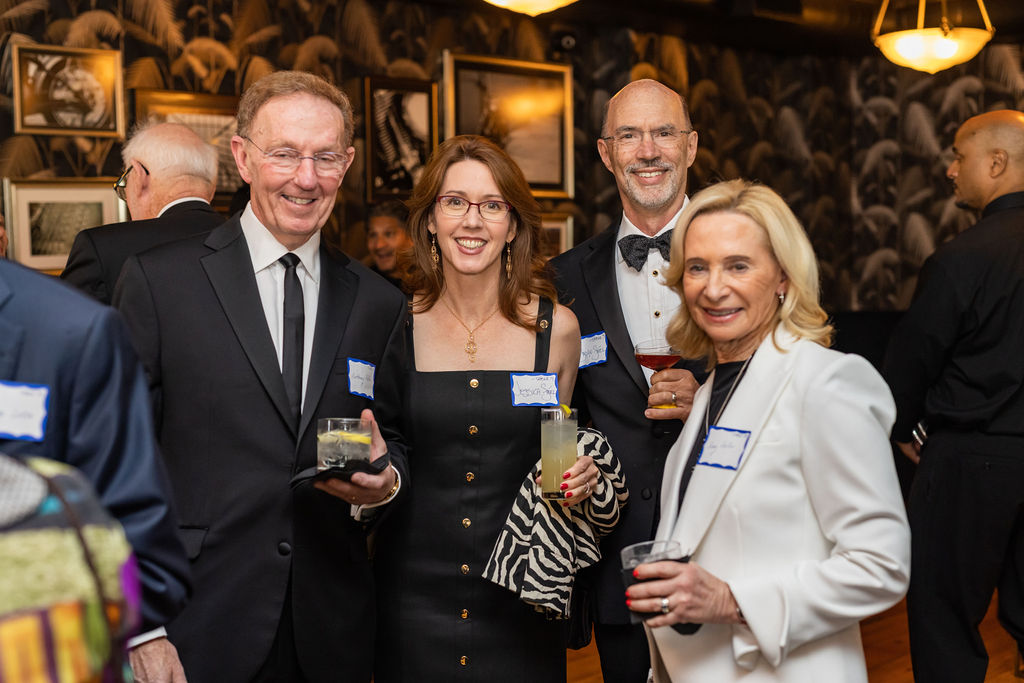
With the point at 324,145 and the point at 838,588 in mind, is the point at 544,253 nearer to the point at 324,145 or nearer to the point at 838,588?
the point at 324,145

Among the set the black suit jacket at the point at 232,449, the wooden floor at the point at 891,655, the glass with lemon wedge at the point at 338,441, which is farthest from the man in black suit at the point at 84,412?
the wooden floor at the point at 891,655

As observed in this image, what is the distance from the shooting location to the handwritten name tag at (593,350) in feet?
8.39

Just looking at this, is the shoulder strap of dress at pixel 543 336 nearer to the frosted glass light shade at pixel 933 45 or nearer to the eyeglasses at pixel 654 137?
the eyeglasses at pixel 654 137

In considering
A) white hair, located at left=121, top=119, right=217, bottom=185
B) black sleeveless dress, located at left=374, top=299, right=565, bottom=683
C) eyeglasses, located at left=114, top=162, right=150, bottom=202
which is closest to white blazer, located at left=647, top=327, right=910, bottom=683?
black sleeveless dress, located at left=374, top=299, right=565, bottom=683

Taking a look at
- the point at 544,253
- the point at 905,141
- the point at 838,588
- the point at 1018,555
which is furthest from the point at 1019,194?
the point at 905,141

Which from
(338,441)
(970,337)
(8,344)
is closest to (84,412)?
(8,344)

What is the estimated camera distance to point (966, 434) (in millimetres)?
3717

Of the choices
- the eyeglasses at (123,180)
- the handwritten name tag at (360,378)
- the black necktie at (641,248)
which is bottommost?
the handwritten name tag at (360,378)

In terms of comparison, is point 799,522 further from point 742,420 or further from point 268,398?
point 268,398

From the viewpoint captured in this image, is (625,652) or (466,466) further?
(625,652)

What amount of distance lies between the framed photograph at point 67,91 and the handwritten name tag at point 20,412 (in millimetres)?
4534

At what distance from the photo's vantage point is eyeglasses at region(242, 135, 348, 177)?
2.05 meters

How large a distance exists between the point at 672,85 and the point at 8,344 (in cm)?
686

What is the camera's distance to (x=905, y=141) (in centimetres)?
821
